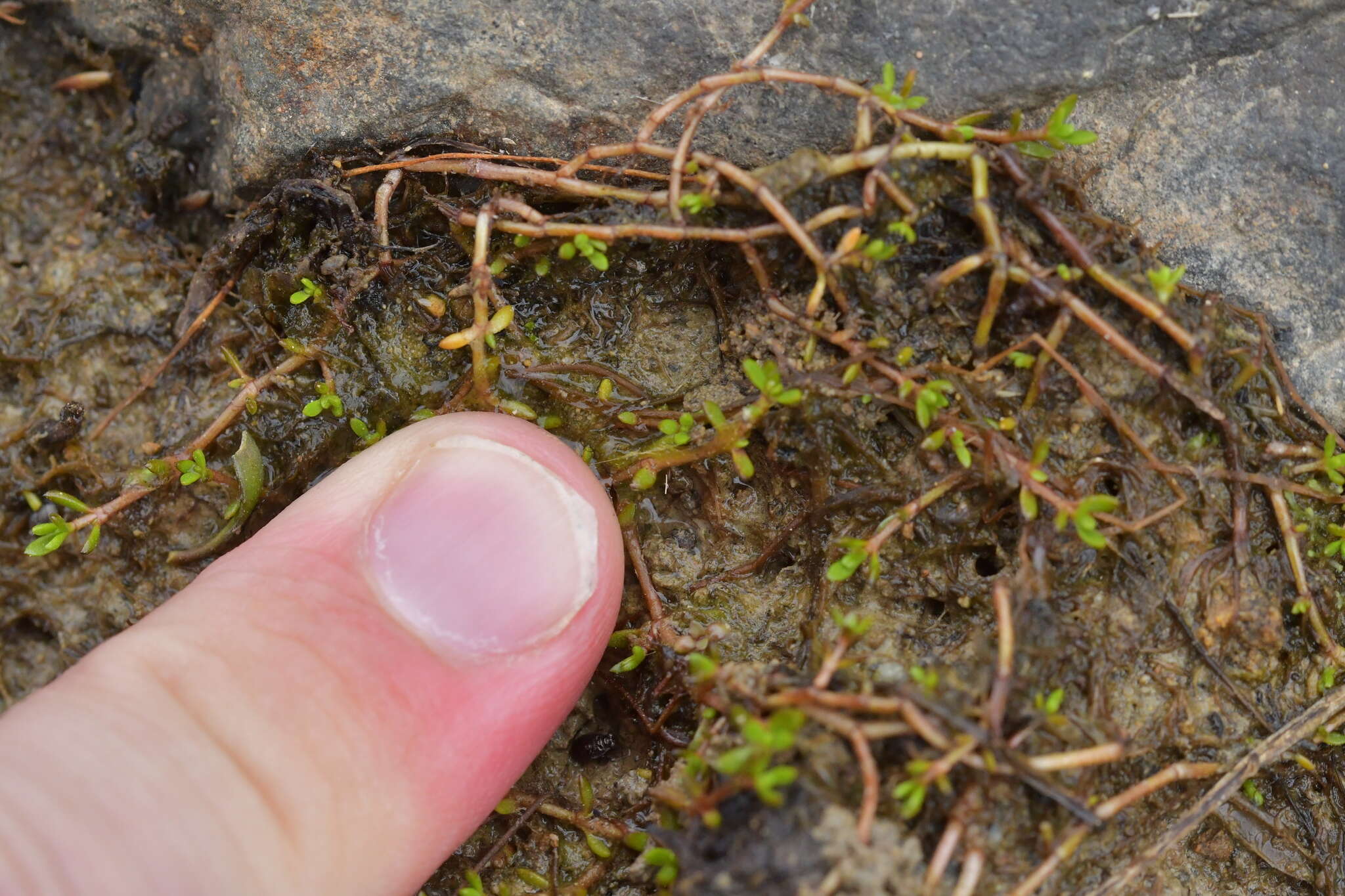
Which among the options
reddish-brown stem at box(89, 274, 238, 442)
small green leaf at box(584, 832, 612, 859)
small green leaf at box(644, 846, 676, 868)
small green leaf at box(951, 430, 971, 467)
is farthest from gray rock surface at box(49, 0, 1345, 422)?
small green leaf at box(584, 832, 612, 859)

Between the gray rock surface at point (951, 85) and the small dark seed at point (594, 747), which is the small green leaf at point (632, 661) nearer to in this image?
the small dark seed at point (594, 747)

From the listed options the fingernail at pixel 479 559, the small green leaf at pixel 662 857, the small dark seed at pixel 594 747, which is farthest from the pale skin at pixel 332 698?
the small green leaf at pixel 662 857

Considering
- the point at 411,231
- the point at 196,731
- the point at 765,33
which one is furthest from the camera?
the point at 411,231

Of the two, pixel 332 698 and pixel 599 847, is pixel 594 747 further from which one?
pixel 332 698

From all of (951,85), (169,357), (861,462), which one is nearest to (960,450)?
(861,462)

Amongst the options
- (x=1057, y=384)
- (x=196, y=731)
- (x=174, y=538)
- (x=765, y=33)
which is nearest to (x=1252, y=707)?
(x=1057, y=384)

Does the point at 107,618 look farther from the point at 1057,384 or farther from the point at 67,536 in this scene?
the point at 1057,384
